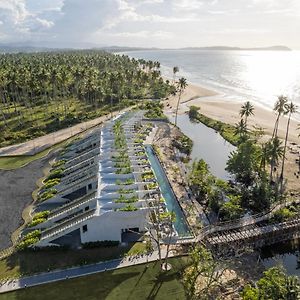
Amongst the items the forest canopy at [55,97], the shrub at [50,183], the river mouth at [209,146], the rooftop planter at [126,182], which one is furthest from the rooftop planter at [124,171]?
the forest canopy at [55,97]

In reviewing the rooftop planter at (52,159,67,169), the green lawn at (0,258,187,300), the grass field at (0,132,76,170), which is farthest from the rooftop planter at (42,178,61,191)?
the green lawn at (0,258,187,300)

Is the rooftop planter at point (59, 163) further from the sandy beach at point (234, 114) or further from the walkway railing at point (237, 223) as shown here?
the sandy beach at point (234, 114)

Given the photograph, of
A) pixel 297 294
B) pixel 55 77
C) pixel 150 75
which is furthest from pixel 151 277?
pixel 150 75

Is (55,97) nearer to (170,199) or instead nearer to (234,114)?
(234,114)

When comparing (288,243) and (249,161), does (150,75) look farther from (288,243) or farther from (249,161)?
(288,243)

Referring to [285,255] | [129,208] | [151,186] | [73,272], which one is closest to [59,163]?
[151,186]
